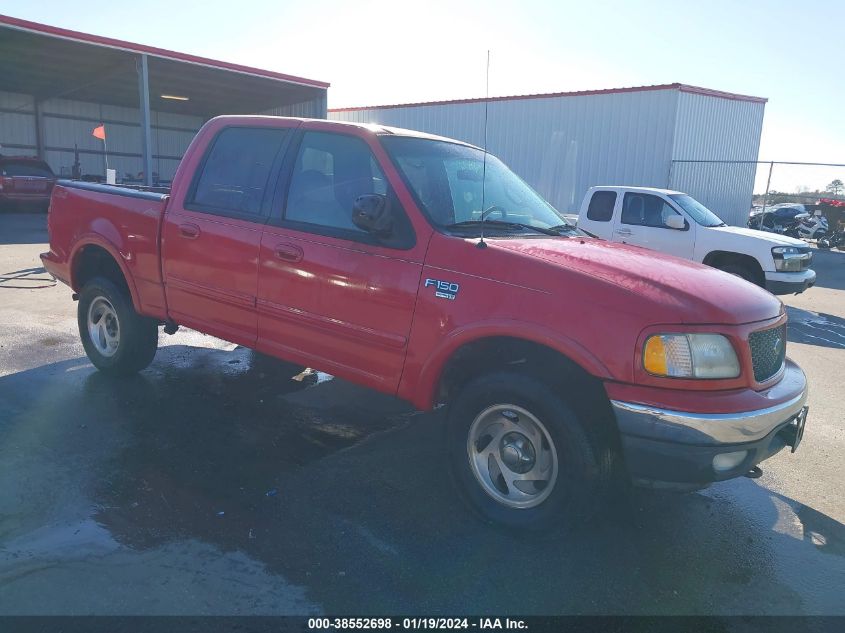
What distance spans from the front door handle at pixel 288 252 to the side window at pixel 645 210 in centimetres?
829

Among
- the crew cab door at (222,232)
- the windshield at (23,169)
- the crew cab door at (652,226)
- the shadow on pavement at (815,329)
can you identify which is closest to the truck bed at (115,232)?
the crew cab door at (222,232)

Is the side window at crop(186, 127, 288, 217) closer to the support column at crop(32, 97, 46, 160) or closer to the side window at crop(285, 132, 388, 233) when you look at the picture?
the side window at crop(285, 132, 388, 233)

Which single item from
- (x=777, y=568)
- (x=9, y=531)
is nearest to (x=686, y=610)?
(x=777, y=568)

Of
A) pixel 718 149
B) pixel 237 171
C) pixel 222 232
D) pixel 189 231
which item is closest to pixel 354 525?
pixel 222 232

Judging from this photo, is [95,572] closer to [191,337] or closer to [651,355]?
[651,355]

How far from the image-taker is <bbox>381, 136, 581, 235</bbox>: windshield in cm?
372

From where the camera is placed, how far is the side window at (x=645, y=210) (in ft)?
35.0

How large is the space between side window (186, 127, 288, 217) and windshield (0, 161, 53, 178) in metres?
19.5

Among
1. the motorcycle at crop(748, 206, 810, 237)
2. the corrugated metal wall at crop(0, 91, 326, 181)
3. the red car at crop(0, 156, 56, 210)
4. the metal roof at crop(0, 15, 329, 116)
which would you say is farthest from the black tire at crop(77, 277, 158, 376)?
the motorcycle at crop(748, 206, 810, 237)

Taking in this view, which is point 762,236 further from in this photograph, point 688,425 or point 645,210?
point 688,425

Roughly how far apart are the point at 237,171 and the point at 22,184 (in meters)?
19.7

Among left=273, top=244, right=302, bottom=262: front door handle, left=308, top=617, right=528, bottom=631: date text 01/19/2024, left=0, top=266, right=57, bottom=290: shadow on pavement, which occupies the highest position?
left=273, top=244, right=302, bottom=262: front door handle

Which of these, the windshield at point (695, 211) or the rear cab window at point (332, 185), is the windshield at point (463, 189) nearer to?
the rear cab window at point (332, 185)

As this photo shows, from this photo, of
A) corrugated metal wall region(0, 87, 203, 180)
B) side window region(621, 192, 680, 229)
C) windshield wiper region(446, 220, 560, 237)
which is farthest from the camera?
corrugated metal wall region(0, 87, 203, 180)
